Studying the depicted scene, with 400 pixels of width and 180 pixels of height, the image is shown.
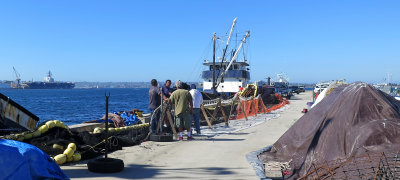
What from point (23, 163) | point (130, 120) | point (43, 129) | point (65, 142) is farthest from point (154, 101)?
point (23, 163)

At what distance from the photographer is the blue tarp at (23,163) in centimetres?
427

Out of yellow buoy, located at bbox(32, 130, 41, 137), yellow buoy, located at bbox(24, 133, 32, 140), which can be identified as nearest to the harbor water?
yellow buoy, located at bbox(32, 130, 41, 137)

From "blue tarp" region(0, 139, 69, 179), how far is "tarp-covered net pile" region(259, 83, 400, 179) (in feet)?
12.1

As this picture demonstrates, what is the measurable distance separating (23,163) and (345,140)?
17.0 ft

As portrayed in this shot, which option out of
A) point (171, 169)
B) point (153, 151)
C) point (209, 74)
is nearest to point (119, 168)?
point (171, 169)

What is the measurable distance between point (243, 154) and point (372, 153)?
123 inches

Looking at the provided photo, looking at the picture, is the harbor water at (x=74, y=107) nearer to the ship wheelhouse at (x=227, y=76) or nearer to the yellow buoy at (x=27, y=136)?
the ship wheelhouse at (x=227, y=76)

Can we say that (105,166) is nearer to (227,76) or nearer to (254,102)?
(254,102)

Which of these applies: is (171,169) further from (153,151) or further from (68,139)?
(68,139)

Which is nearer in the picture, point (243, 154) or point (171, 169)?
point (171, 169)

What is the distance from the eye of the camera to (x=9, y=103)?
8.48 metres

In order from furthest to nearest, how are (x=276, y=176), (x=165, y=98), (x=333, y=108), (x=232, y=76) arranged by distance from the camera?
(x=232, y=76) < (x=165, y=98) < (x=333, y=108) < (x=276, y=176)

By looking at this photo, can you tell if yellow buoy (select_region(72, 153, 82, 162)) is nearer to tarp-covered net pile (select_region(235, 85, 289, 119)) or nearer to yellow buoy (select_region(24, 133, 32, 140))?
yellow buoy (select_region(24, 133, 32, 140))

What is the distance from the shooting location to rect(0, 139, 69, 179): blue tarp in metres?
4.27
